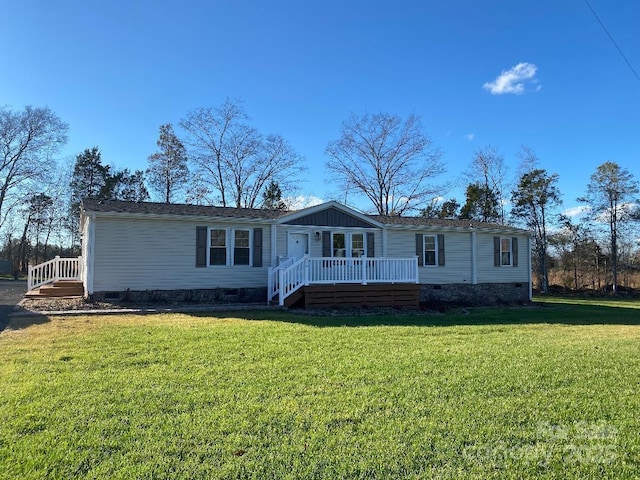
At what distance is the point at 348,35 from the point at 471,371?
450 inches

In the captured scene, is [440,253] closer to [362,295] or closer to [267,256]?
[362,295]

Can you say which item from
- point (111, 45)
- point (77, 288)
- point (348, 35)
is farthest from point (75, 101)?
point (348, 35)

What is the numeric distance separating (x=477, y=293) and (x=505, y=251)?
2339 mm

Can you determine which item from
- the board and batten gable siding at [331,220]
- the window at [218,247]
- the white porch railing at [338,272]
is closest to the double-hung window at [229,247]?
the window at [218,247]

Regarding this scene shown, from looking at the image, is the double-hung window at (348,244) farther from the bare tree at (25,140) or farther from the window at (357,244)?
the bare tree at (25,140)

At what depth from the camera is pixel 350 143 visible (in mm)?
31219

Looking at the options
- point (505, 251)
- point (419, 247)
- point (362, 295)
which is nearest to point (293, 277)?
point (362, 295)

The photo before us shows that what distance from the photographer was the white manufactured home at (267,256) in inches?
481

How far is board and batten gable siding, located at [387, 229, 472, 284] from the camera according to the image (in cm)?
1580

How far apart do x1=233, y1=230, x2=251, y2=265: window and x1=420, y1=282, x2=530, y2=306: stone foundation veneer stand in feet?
22.3

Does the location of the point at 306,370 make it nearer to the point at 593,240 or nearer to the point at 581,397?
the point at 581,397

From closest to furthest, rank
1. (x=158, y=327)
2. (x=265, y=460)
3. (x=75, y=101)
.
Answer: (x=265, y=460) < (x=158, y=327) < (x=75, y=101)

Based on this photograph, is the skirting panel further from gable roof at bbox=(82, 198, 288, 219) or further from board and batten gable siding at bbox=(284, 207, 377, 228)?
gable roof at bbox=(82, 198, 288, 219)

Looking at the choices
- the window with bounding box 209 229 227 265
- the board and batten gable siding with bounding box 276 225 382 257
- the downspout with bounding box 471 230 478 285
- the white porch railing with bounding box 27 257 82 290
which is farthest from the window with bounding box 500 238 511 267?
the white porch railing with bounding box 27 257 82 290
